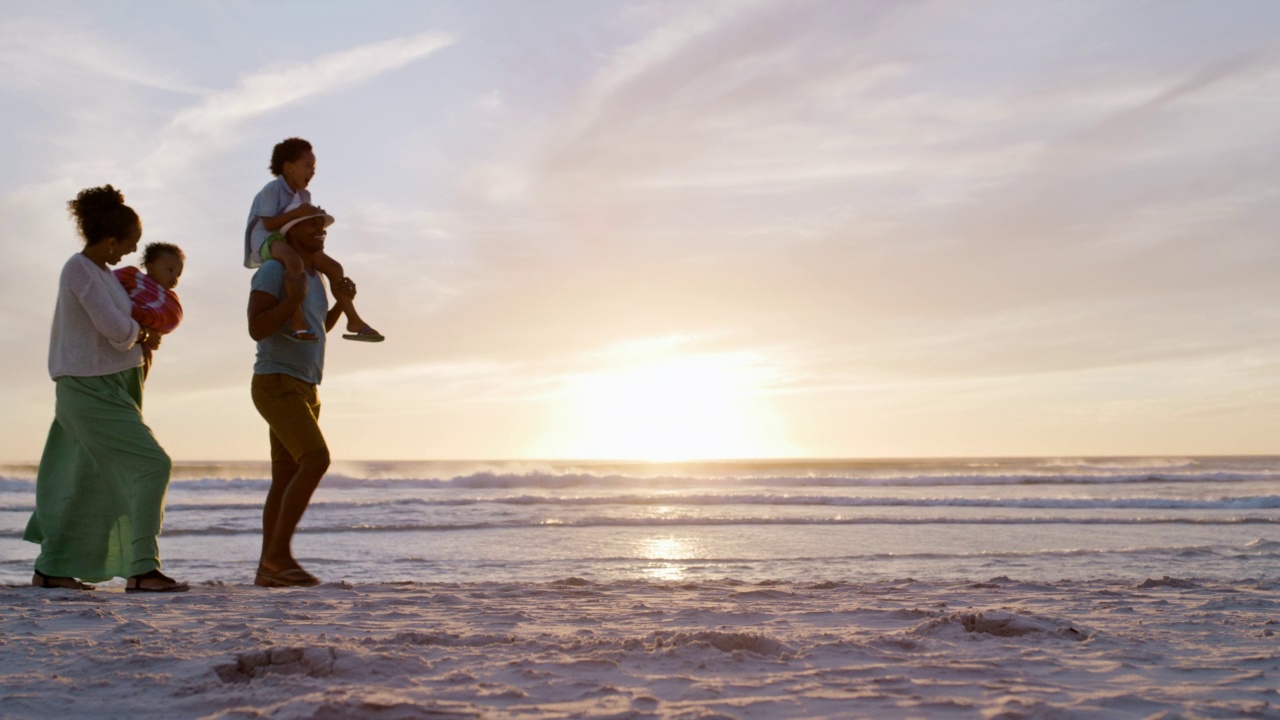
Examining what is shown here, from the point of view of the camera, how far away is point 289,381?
441cm

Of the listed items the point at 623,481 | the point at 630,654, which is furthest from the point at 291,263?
the point at 623,481

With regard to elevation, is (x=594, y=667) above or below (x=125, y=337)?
below

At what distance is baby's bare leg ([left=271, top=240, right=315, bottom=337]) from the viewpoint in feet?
14.0

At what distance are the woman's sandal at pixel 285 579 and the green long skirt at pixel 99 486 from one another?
0.50 m

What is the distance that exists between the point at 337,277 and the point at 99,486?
58.2 inches

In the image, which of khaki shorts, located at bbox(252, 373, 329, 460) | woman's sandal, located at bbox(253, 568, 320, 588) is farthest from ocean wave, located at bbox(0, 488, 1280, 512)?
khaki shorts, located at bbox(252, 373, 329, 460)

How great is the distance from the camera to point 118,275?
4379 mm

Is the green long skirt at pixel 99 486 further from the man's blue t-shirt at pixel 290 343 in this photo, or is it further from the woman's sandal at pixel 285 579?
the man's blue t-shirt at pixel 290 343

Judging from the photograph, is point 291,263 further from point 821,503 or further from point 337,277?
point 821,503

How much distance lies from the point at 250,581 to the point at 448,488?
17.5 metres

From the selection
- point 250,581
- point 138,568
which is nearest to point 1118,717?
point 138,568

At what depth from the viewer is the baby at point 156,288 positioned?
4.35m

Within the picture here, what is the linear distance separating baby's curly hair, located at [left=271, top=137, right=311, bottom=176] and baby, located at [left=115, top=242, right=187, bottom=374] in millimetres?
691

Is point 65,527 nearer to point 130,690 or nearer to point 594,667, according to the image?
point 130,690
